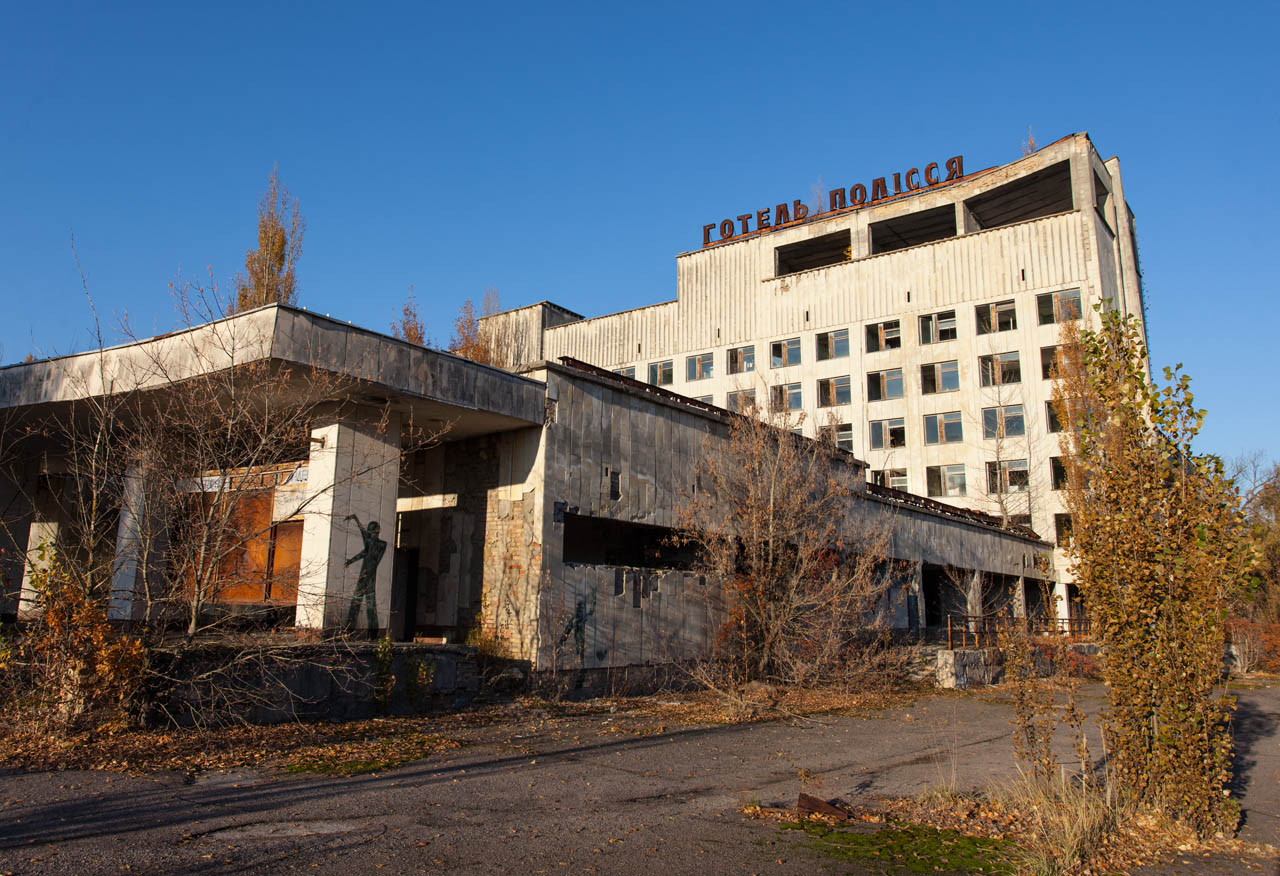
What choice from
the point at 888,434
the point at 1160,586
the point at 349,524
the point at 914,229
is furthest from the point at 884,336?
the point at 1160,586

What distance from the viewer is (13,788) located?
23.9 ft

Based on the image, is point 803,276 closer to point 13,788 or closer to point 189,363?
point 189,363

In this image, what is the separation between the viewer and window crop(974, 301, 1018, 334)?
123 ft

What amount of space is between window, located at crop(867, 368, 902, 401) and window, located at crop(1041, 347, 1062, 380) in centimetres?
638

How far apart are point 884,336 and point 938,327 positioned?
8.38 feet

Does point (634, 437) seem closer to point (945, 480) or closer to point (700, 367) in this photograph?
point (945, 480)

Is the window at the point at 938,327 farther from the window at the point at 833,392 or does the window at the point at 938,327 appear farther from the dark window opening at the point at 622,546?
the dark window opening at the point at 622,546

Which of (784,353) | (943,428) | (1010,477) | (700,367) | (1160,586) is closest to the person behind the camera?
(1160,586)

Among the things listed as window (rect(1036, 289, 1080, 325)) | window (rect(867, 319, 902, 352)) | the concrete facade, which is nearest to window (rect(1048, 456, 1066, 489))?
the concrete facade

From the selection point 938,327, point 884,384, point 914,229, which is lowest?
point 884,384

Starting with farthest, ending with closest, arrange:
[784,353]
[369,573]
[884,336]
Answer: [784,353] → [884,336] → [369,573]

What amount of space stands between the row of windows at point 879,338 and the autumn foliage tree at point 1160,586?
31056 millimetres

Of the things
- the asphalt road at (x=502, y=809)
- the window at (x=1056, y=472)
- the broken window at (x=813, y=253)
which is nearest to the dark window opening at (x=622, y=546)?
the asphalt road at (x=502, y=809)

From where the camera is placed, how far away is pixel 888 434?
134 feet
